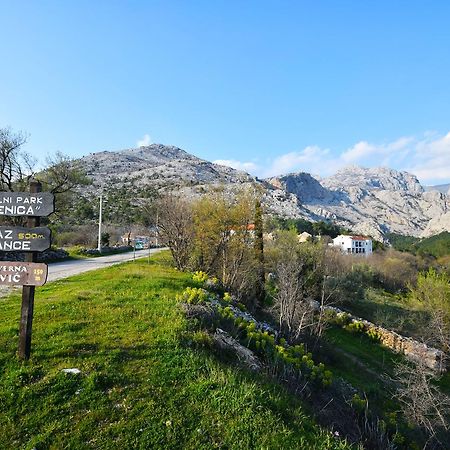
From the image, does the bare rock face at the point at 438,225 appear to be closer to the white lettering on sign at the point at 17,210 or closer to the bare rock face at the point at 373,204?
the bare rock face at the point at 373,204

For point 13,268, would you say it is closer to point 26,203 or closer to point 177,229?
point 26,203

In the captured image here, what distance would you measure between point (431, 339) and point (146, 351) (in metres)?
25.2

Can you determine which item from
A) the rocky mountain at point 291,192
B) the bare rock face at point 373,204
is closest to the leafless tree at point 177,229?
the rocky mountain at point 291,192

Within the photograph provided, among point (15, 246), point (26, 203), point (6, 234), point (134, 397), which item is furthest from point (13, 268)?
point (134, 397)

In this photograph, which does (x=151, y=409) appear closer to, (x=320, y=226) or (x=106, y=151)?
(x=320, y=226)

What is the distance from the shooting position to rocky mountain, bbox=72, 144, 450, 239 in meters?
101

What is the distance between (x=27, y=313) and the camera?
5.77 meters

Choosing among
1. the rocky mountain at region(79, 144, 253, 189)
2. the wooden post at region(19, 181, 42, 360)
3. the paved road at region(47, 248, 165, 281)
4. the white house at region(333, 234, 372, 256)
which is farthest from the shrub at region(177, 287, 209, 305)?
the rocky mountain at region(79, 144, 253, 189)

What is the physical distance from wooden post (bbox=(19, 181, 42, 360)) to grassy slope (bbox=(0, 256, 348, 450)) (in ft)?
0.56

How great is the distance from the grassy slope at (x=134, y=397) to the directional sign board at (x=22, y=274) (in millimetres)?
1160

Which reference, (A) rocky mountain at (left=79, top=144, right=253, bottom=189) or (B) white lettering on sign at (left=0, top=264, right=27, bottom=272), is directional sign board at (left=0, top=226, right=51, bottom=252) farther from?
(A) rocky mountain at (left=79, top=144, right=253, bottom=189)

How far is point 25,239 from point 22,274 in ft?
1.91

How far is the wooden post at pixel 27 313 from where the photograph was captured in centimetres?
564

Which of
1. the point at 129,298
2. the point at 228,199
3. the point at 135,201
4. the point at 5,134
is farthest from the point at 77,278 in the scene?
the point at 135,201
